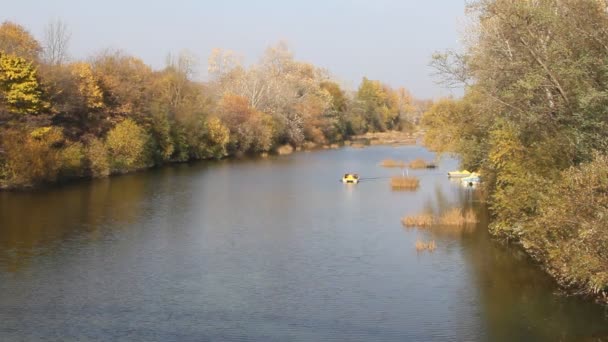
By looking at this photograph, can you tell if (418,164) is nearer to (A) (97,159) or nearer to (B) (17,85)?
(A) (97,159)

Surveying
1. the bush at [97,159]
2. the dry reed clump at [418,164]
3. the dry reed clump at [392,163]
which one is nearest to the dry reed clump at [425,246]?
the bush at [97,159]

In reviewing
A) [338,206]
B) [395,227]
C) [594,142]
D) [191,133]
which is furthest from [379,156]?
[594,142]

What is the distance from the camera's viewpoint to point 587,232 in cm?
1352

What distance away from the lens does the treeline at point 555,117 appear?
1461cm

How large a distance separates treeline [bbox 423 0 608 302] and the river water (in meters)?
1.75

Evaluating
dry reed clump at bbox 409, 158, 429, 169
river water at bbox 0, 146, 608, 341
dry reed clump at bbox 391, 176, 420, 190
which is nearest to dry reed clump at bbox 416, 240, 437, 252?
river water at bbox 0, 146, 608, 341

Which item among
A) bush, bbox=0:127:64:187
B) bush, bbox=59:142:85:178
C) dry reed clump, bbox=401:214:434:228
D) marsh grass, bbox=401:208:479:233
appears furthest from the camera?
bush, bbox=59:142:85:178

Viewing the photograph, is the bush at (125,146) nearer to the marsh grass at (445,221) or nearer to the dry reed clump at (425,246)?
the marsh grass at (445,221)

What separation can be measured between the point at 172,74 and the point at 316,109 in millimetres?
22844

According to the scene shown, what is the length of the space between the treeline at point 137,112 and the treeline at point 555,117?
2592 cm

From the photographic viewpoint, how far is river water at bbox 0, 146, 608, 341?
15.1 meters

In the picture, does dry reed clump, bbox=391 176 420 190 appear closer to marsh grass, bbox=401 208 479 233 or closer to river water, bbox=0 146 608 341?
river water, bbox=0 146 608 341

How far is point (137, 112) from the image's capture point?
50.6 meters

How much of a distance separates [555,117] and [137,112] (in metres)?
38.3
